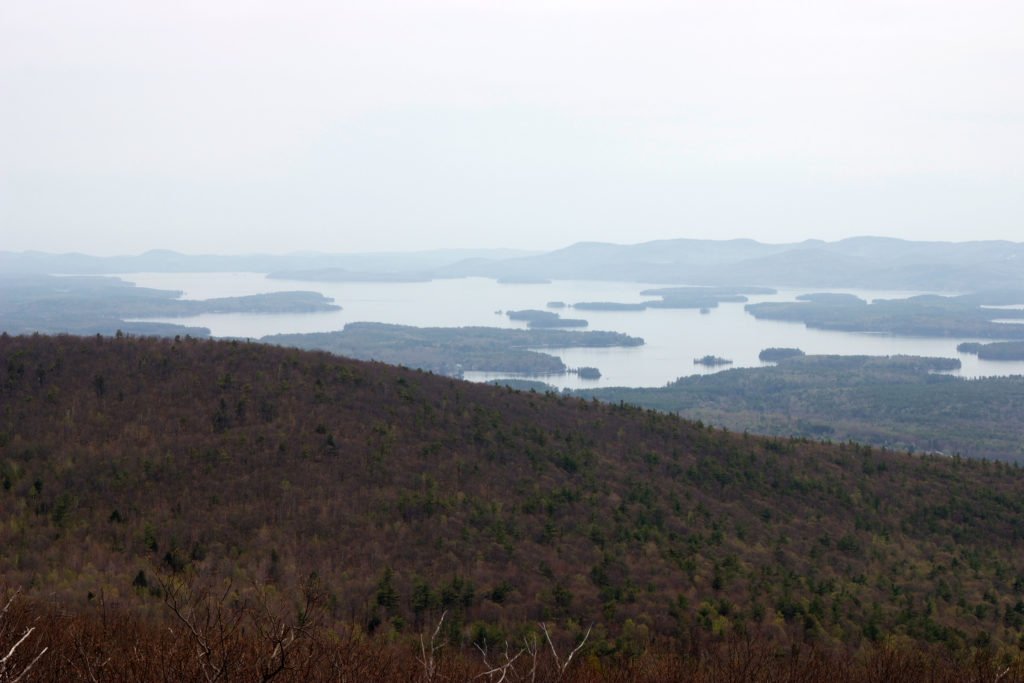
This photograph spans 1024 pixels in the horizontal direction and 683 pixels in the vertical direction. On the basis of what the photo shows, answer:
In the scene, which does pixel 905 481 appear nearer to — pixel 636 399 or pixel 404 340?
pixel 636 399

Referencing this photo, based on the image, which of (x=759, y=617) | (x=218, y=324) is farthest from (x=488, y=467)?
(x=218, y=324)

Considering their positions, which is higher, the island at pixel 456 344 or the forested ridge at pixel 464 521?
the forested ridge at pixel 464 521


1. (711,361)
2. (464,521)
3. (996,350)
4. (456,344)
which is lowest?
(711,361)

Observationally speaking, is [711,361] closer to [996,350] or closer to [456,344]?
[456,344]

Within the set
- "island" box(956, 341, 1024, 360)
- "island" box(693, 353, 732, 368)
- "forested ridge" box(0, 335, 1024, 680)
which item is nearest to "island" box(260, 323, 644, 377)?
"island" box(693, 353, 732, 368)

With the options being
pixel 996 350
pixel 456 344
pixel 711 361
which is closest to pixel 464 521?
pixel 456 344

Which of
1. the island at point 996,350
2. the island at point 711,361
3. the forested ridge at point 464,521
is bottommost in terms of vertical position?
the island at point 711,361

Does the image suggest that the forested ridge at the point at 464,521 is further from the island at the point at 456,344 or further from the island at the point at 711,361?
the island at the point at 711,361

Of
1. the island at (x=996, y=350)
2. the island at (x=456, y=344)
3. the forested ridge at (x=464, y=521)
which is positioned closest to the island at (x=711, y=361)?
the island at (x=456, y=344)
